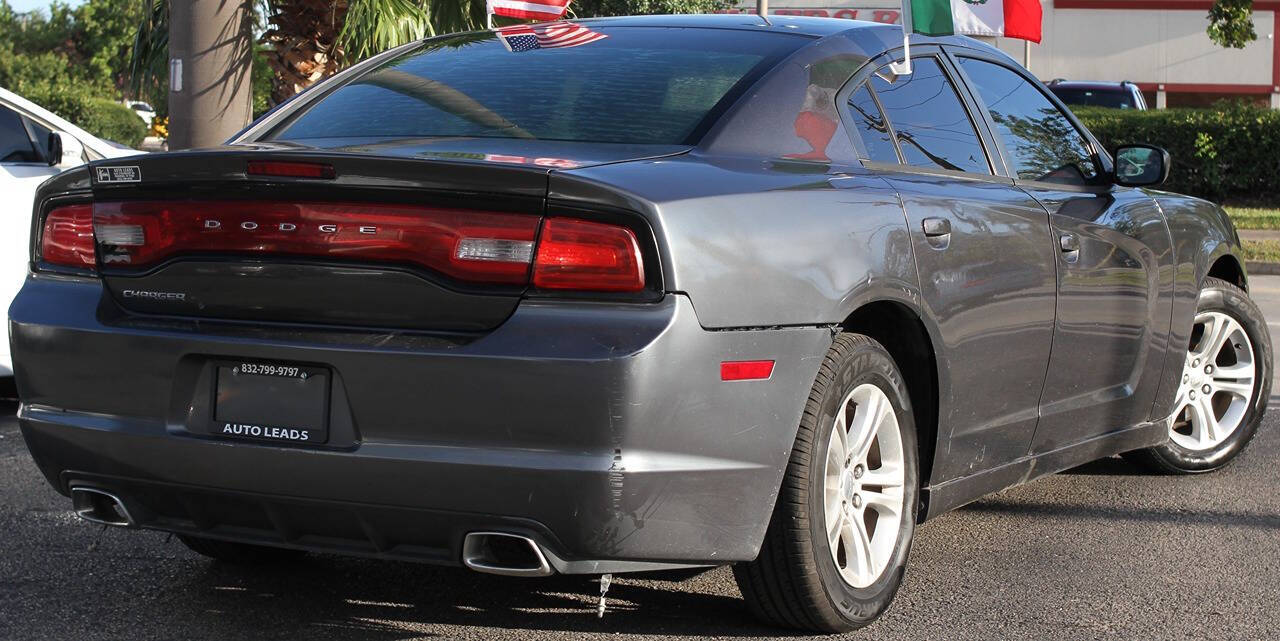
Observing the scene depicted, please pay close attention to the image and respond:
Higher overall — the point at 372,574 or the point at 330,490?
the point at 330,490

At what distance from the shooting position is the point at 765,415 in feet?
11.2

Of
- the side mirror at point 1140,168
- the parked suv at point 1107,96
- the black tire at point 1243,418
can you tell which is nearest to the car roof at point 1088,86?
the parked suv at point 1107,96

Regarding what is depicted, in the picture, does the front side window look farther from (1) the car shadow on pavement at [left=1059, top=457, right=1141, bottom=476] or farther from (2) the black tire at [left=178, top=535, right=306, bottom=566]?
(2) the black tire at [left=178, top=535, right=306, bottom=566]

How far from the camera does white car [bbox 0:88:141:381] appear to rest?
6.95 m

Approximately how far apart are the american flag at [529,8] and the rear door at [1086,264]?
555 cm

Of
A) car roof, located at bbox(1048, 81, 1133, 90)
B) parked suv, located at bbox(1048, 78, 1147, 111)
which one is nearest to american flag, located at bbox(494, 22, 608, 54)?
car roof, located at bbox(1048, 81, 1133, 90)

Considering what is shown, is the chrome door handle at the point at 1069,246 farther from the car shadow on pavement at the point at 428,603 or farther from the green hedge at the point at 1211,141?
the green hedge at the point at 1211,141

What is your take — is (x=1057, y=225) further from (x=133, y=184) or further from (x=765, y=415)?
(x=133, y=184)

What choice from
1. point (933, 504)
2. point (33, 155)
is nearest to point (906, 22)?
point (933, 504)

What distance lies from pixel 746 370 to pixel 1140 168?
8.27 ft

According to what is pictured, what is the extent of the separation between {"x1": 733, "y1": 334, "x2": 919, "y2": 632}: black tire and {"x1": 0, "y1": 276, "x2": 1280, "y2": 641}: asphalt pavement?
101 mm

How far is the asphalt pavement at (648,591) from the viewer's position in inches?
155

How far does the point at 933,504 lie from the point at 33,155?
498 centimetres

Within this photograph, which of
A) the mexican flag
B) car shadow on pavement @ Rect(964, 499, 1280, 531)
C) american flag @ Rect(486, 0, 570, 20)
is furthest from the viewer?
american flag @ Rect(486, 0, 570, 20)
